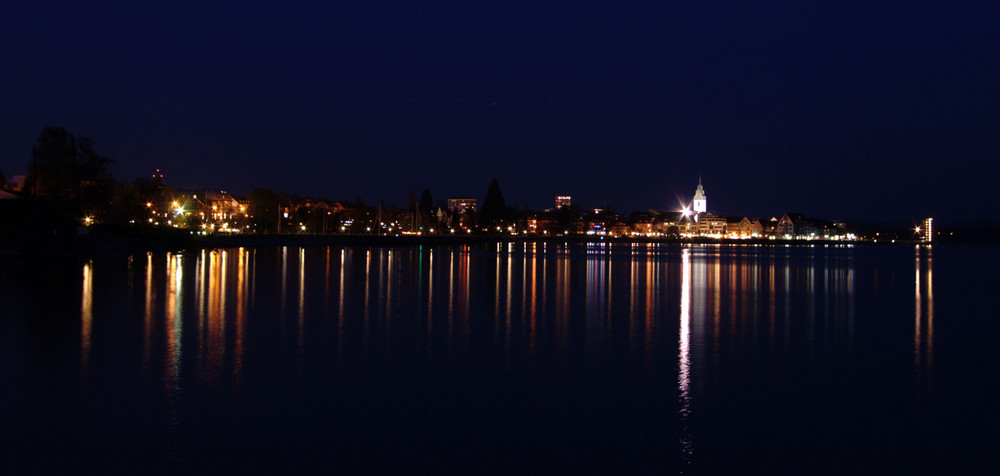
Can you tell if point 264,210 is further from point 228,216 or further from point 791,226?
point 791,226

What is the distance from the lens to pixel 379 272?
31.5 metres

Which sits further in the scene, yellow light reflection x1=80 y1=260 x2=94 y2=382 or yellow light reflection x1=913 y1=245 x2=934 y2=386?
yellow light reflection x1=913 y1=245 x2=934 y2=386

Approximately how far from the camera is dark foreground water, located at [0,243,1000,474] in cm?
638

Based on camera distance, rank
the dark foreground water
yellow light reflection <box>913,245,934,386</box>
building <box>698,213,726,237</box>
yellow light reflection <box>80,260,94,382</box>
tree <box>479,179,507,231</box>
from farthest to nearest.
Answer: building <box>698,213,726,237</box>, tree <box>479,179,507,231</box>, yellow light reflection <box>913,245,934,386</box>, yellow light reflection <box>80,260,94,382</box>, the dark foreground water

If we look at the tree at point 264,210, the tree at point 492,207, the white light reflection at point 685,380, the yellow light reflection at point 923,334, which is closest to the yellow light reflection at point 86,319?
the white light reflection at point 685,380

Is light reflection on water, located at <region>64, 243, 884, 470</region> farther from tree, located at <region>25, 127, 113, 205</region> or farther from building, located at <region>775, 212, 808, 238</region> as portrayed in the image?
building, located at <region>775, 212, 808, 238</region>

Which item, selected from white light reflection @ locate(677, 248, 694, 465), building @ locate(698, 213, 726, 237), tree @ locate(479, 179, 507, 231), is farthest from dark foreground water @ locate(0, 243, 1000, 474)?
building @ locate(698, 213, 726, 237)

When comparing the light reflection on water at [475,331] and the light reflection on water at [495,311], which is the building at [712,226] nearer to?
the light reflection on water at [495,311]

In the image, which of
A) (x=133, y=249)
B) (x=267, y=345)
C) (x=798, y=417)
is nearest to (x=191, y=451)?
(x=267, y=345)

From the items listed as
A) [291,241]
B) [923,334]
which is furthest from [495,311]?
[291,241]

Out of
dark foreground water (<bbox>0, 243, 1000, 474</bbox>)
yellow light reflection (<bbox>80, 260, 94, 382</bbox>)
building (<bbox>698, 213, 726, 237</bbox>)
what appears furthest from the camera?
building (<bbox>698, 213, 726, 237</bbox>)

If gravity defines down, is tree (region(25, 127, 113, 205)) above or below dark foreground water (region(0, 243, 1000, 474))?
above

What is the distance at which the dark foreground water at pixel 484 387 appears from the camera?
20.9ft

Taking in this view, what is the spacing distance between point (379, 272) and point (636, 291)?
12.4m
